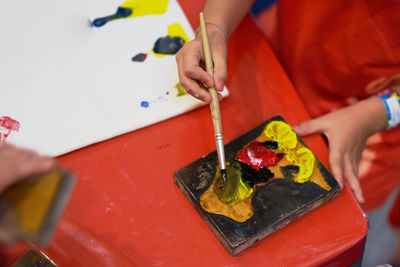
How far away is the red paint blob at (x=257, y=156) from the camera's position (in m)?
0.56

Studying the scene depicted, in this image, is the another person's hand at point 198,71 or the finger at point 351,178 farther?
the finger at point 351,178

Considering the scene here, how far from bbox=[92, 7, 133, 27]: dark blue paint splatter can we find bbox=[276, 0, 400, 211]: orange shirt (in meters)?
0.35

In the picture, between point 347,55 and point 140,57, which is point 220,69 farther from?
point 347,55

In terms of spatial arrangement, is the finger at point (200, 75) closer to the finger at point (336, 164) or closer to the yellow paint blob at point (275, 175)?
the yellow paint blob at point (275, 175)

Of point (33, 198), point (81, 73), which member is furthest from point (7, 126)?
point (33, 198)

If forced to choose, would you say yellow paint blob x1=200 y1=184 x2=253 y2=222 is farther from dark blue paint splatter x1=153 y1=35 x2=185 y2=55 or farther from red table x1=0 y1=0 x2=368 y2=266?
dark blue paint splatter x1=153 y1=35 x2=185 y2=55

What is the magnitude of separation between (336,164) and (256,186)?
0.56 feet

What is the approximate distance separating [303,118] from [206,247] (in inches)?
12.1

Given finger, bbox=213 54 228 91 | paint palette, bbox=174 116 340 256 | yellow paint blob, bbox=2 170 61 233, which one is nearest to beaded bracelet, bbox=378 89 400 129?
paint palette, bbox=174 116 340 256

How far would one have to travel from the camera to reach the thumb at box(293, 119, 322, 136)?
0.64 meters

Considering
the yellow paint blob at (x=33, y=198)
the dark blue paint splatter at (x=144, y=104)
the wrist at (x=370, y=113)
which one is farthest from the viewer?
the wrist at (x=370, y=113)

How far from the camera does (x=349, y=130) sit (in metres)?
0.70

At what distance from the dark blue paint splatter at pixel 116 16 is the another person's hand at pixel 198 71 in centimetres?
19

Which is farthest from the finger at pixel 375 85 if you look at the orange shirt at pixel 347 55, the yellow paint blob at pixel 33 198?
the yellow paint blob at pixel 33 198
